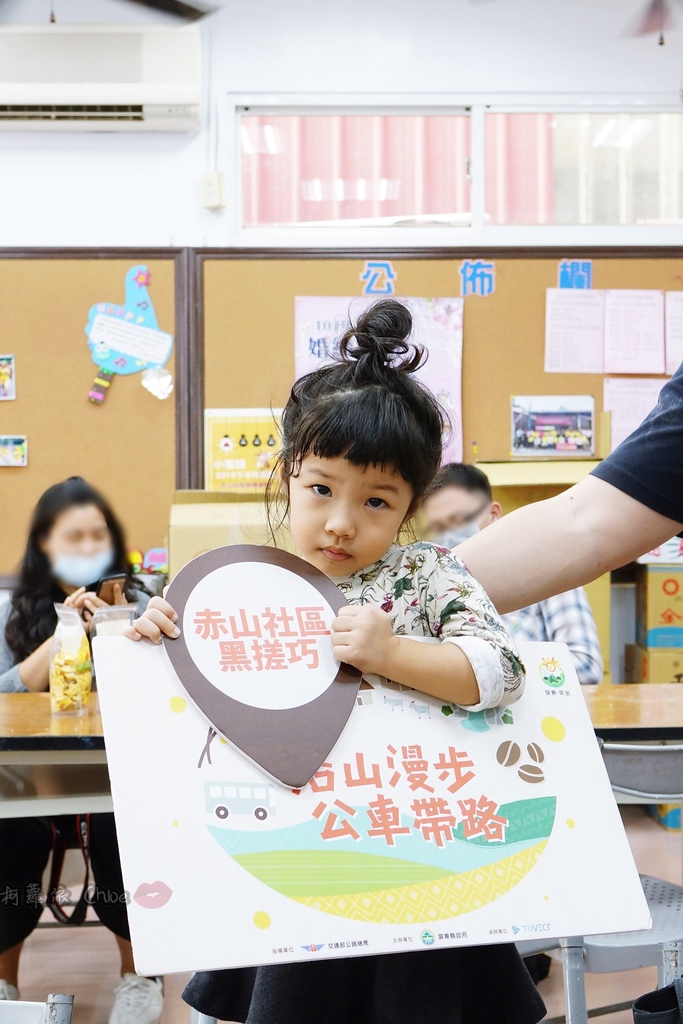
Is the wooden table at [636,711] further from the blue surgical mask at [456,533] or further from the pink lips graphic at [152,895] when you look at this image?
the pink lips graphic at [152,895]

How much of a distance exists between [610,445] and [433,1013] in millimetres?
2955

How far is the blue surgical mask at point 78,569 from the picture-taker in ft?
7.92

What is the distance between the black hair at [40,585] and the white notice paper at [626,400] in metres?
2.00

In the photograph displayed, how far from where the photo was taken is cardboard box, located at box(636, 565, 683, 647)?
349 cm

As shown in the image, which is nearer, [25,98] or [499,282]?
[25,98]

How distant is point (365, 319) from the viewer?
1.05 m

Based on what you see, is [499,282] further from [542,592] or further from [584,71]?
[542,592]

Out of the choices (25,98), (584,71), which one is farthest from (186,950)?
(584,71)

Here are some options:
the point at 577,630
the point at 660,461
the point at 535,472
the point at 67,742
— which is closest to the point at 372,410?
the point at 660,461

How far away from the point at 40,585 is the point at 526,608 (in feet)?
3.99

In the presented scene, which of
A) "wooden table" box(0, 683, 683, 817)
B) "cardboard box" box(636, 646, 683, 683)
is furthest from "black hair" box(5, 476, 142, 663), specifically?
"cardboard box" box(636, 646, 683, 683)

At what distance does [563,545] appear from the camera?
1066 millimetres

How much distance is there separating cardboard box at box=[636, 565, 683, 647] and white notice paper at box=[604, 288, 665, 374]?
0.78 meters

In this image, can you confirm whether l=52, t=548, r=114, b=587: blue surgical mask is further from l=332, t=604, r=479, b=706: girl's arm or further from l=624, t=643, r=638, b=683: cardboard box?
l=624, t=643, r=638, b=683: cardboard box
